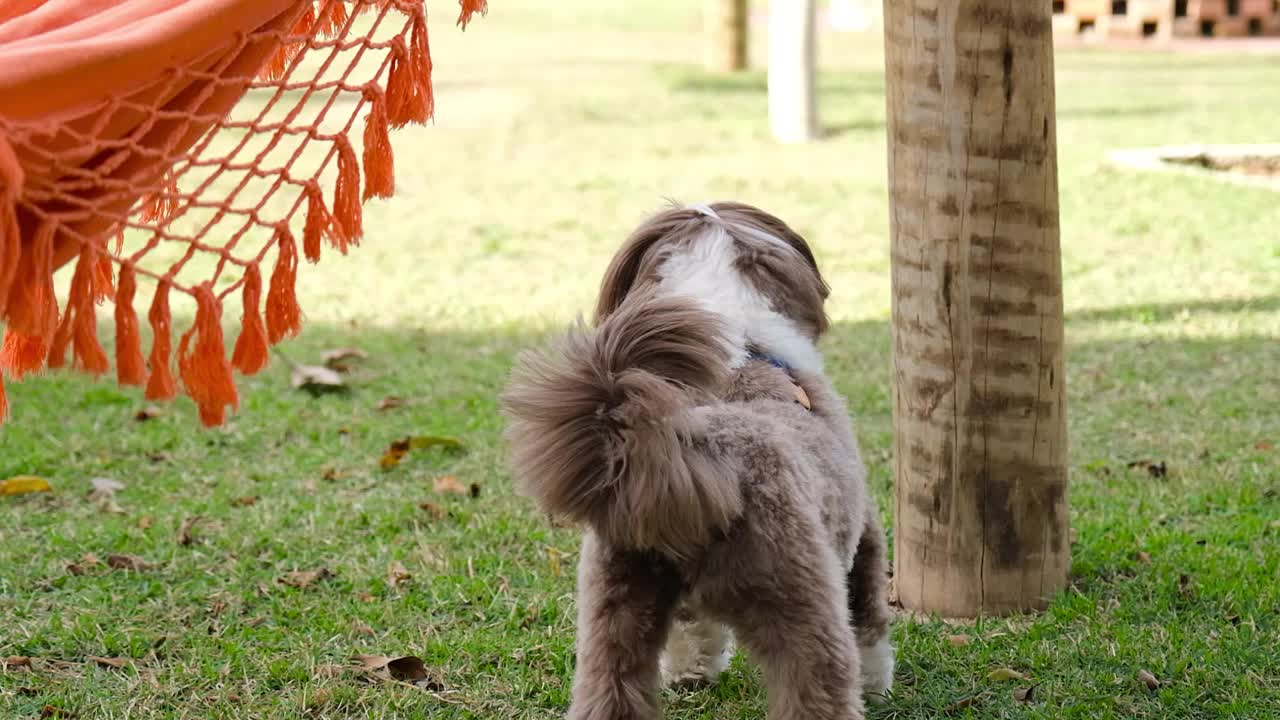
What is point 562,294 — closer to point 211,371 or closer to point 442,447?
point 442,447

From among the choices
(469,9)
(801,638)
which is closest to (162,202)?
(469,9)

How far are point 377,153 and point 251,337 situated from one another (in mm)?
540

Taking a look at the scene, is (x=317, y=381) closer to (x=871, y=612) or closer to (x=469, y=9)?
(x=469, y=9)

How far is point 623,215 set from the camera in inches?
394

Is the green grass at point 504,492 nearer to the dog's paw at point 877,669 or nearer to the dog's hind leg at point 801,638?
the dog's paw at point 877,669

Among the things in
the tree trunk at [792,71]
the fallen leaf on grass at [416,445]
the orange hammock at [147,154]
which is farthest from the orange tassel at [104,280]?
the tree trunk at [792,71]

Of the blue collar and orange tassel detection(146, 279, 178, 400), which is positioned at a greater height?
orange tassel detection(146, 279, 178, 400)

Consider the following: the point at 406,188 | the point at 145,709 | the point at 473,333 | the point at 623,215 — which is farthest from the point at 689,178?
the point at 145,709

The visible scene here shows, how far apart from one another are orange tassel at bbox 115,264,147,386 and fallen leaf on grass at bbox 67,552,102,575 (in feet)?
4.92

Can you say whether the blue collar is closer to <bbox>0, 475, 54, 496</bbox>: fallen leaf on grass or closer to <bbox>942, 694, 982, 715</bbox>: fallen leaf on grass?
<bbox>942, 694, 982, 715</bbox>: fallen leaf on grass

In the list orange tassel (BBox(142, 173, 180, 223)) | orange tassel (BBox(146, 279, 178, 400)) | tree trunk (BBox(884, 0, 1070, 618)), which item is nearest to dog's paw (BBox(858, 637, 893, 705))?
tree trunk (BBox(884, 0, 1070, 618))

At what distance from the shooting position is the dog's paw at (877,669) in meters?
3.37

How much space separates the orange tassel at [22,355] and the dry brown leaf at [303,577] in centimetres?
120

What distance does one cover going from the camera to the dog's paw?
11.0 ft
